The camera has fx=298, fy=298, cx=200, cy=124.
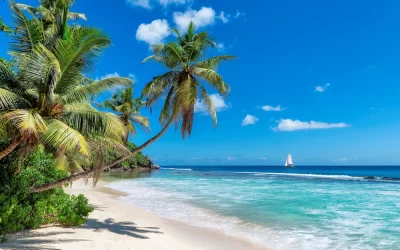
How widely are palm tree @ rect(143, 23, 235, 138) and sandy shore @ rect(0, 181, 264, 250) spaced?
3444 mm

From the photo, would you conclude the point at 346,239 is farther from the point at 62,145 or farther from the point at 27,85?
the point at 27,85

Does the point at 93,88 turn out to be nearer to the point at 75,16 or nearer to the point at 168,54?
the point at 168,54

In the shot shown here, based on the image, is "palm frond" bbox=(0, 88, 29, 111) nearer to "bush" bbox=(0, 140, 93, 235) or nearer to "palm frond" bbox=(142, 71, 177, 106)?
"bush" bbox=(0, 140, 93, 235)

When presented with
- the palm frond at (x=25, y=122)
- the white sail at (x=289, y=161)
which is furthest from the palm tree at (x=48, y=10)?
the white sail at (x=289, y=161)

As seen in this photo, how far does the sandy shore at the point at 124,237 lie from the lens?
7395 mm

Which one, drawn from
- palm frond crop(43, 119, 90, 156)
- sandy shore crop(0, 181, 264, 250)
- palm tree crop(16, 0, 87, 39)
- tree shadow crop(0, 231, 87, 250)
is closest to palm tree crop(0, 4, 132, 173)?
palm frond crop(43, 119, 90, 156)

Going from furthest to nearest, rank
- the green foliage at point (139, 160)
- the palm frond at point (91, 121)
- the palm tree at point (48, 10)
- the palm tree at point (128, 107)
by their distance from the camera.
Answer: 1. the green foliage at point (139, 160)
2. the palm tree at point (128, 107)
3. the palm tree at point (48, 10)
4. the palm frond at point (91, 121)

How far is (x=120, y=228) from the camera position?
395 inches

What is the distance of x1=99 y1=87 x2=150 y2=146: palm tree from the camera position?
19578 mm

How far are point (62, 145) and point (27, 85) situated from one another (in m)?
2.00

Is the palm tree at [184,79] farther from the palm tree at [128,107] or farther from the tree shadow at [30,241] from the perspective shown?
the palm tree at [128,107]

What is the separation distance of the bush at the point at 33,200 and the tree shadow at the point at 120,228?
633mm

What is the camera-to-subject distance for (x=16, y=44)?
708 centimetres

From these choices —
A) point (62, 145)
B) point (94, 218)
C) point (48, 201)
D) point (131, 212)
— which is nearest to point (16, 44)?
point (62, 145)
